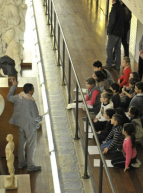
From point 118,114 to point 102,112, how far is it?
2.74 ft

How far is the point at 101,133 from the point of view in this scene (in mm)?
7207

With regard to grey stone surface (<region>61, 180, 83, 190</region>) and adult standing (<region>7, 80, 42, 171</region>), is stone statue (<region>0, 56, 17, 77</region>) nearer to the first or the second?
adult standing (<region>7, 80, 42, 171</region>)

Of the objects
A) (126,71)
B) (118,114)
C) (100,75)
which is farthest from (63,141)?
(126,71)

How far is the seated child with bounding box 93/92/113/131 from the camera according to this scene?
7417 mm

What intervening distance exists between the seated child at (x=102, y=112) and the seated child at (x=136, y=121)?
59cm

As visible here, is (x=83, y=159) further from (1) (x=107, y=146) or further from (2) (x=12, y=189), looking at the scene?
(2) (x=12, y=189)

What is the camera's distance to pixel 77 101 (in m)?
6.41

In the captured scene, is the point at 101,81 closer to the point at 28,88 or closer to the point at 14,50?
the point at 28,88

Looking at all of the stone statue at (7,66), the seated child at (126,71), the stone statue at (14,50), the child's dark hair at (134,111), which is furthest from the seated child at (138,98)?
the stone statue at (14,50)

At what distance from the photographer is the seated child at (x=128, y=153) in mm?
6250

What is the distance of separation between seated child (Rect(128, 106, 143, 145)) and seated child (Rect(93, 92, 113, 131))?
589 mm

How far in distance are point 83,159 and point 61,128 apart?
0.93 m

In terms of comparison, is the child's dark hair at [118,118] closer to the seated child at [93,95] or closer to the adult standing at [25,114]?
the seated child at [93,95]

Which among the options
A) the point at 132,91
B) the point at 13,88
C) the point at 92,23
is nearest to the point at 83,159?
the point at 132,91
